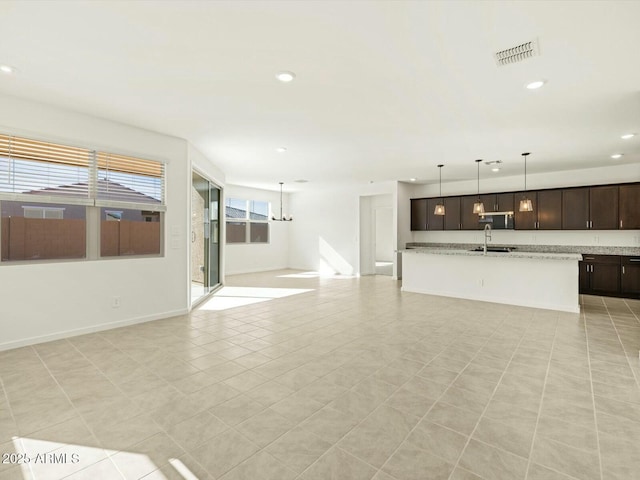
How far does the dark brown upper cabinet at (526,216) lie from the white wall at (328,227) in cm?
302

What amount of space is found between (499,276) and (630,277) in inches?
111

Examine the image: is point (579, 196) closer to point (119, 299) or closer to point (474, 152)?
point (474, 152)

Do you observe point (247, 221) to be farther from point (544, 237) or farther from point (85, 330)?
point (544, 237)

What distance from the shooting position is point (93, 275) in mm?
4090

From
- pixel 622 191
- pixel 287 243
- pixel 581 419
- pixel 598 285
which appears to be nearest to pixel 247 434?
pixel 581 419

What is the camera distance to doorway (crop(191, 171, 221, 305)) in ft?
19.8

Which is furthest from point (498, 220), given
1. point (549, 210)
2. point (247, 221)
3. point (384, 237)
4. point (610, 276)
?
point (247, 221)

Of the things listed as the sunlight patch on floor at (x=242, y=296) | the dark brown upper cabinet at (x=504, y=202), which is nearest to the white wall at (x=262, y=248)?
the sunlight patch on floor at (x=242, y=296)

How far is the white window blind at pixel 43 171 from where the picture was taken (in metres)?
3.49

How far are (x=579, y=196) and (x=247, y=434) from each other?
26.5ft

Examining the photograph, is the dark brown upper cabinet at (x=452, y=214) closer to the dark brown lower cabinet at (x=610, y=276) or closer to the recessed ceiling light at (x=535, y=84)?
the dark brown lower cabinet at (x=610, y=276)

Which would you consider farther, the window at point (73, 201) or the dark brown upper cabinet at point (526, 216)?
the dark brown upper cabinet at point (526, 216)

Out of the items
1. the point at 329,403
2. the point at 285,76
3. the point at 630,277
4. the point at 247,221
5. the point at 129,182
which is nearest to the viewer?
the point at 329,403

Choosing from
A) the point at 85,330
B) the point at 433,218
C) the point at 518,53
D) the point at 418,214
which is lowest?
the point at 85,330
